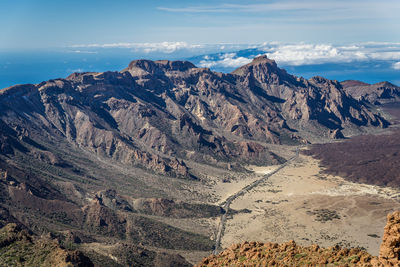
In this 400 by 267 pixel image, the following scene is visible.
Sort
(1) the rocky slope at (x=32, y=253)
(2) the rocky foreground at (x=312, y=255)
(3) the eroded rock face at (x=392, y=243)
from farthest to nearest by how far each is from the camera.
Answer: (1) the rocky slope at (x=32, y=253), (2) the rocky foreground at (x=312, y=255), (3) the eroded rock face at (x=392, y=243)

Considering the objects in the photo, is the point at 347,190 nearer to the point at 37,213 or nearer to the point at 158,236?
the point at 158,236

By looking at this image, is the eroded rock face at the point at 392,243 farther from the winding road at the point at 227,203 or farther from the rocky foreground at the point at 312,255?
the winding road at the point at 227,203

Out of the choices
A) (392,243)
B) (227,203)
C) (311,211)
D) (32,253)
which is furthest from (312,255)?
(227,203)

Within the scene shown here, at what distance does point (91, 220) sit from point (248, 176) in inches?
3822

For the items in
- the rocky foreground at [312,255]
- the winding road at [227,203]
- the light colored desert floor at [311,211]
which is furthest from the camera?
the light colored desert floor at [311,211]

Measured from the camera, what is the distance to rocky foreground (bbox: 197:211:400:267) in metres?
34.6

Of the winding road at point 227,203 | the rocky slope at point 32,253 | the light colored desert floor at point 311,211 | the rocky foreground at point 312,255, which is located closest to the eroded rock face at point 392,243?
the rocky foreground at point 312,255

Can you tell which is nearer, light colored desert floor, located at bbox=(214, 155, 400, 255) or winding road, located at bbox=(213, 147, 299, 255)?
winding road, located at bbox=(213, 147, 299, 255)

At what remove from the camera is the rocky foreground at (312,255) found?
3459 centimetres

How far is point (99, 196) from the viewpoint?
143 metres

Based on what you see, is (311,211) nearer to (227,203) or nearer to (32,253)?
(227,203)

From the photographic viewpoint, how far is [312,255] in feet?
142

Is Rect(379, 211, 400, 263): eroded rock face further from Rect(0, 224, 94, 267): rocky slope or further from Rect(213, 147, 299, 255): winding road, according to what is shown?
Rect(213, 147, 299, 255): winding road

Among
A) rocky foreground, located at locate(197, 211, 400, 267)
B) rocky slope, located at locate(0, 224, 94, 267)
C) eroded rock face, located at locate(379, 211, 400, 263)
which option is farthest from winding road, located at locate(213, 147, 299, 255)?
eroded rock face, located at locate(379, 211, 400, 263)
